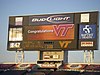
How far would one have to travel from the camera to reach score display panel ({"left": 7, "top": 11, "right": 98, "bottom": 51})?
22.6 feet

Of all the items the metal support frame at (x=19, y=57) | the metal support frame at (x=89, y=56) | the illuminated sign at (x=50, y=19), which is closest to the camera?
the metal support frame at (x=89, y=56)

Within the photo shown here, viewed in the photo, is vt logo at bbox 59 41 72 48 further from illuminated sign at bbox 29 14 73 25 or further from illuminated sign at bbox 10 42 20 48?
illuminated sign at bbox 10 42 20 48

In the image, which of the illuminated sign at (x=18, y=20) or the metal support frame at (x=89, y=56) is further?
the illuminated sign at (x=18, y=20)

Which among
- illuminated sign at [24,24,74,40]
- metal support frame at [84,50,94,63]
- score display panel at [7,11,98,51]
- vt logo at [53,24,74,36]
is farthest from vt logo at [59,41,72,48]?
metal support frame at [84,50,94,63]

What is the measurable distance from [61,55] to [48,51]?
365 mm

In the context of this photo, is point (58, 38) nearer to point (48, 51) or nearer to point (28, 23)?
point (48, 51)

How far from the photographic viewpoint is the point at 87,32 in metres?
6.91

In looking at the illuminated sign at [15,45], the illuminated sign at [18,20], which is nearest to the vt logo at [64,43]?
the illuminated sign at [15,45]

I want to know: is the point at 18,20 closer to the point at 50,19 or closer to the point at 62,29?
the point at 50,19

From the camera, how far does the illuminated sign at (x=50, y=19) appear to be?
712 centimetres

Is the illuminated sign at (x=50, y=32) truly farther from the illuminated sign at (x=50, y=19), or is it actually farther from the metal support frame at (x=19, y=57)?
the metal support frame at (x=19, y=57)

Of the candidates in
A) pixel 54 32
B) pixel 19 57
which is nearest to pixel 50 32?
pixel 54 32

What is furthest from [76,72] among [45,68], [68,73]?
[45,68]

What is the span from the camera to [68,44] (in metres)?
6.98
